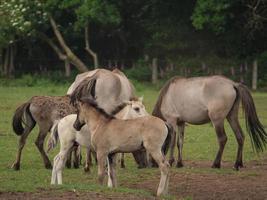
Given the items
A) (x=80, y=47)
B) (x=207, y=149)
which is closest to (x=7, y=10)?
(x=80, y=47)

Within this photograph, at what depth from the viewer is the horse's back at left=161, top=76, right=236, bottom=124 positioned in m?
15.0

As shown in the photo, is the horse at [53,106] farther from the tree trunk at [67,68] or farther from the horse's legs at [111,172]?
the tree trunk at [67,68]

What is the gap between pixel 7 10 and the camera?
4072 cm

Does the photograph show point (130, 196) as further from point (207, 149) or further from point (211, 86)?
point (207, 149)

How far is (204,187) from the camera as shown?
12.3 m

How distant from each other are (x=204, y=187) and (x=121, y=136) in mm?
1711

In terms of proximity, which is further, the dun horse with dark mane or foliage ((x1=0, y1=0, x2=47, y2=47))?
foliage ((x1=0, y1=0, x2=47, y2=47))

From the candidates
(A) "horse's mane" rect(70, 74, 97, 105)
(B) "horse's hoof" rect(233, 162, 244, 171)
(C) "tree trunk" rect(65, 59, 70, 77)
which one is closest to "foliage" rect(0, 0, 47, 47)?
(C) "tree trunk" rect(65, 59, 70, 77)

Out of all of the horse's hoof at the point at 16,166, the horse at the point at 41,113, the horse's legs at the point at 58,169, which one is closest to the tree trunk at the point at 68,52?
the horse at the point at 41,113

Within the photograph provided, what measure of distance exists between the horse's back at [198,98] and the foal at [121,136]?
3.17 m

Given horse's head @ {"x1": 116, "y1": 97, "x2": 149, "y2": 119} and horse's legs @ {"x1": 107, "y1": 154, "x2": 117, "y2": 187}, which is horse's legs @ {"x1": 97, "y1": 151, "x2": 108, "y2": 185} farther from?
horse's head @ {"x1": 116, "y1": 97, "x2": 149, "y2": 119}

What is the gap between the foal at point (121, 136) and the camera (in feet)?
36.9

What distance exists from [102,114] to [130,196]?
206 cm

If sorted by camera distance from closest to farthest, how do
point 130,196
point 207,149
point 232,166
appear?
point 130,196, point 232,166, point 207,149
